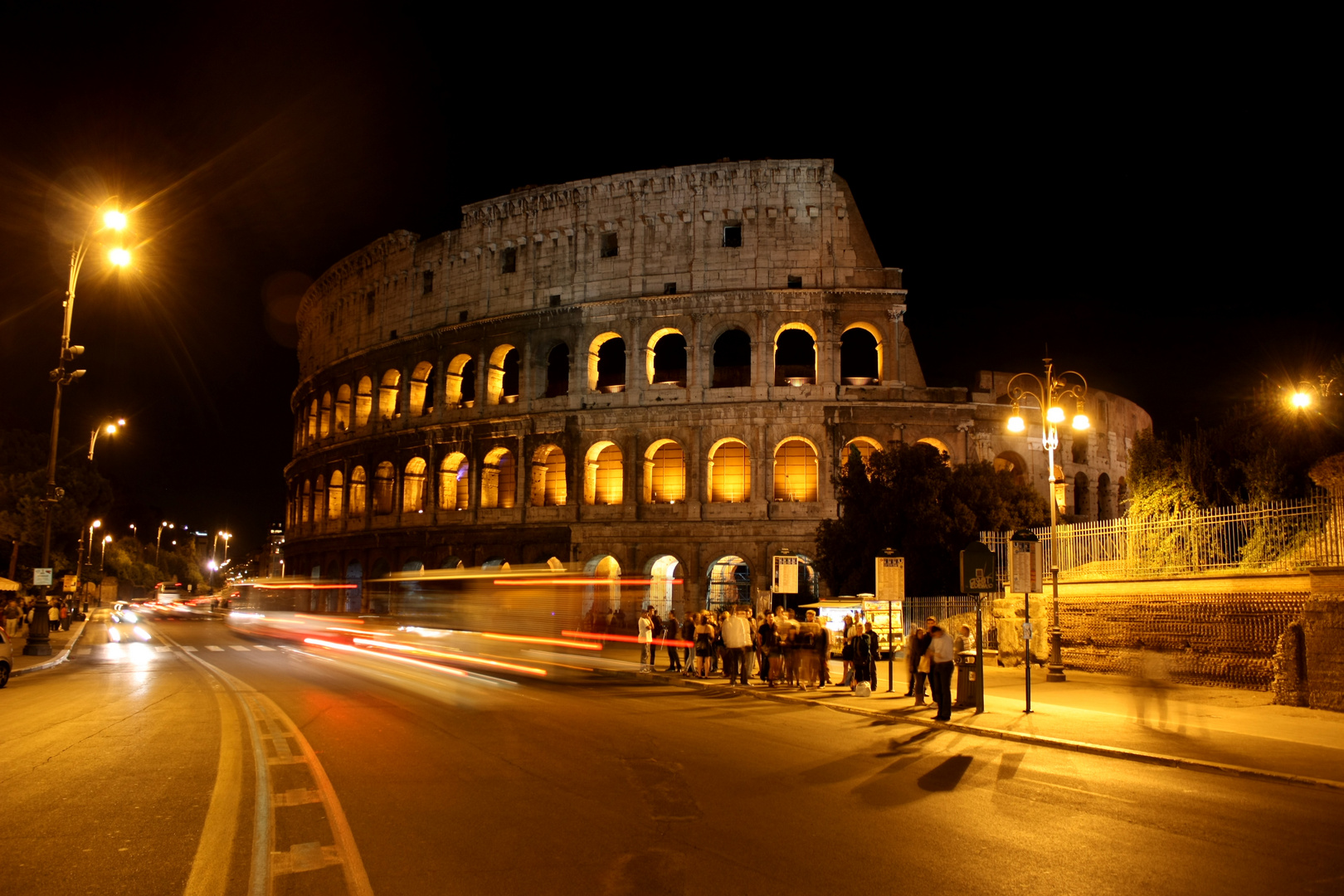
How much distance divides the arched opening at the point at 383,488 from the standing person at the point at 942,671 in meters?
38.6

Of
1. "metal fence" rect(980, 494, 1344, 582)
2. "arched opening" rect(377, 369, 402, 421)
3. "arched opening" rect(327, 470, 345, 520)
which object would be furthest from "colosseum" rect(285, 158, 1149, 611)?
"metal fence" rect(980, 494, 1344, 582)

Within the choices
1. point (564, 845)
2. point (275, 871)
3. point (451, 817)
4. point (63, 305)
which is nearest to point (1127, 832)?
point (564, 845)

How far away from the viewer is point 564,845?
617 centimetres

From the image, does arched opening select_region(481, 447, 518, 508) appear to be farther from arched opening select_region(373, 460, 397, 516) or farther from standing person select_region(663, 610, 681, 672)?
standing person select_region(663, 610, 681, 672)

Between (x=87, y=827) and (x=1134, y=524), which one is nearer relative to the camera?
(x=87, y=827)

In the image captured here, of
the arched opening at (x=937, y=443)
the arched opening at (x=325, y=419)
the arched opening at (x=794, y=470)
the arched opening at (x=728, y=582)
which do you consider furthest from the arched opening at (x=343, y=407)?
the arched opening at (x=937, y=443)

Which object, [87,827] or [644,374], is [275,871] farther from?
[644,374]

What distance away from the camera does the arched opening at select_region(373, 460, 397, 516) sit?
48.6 m

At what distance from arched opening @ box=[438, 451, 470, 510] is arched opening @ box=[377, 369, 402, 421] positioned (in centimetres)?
583

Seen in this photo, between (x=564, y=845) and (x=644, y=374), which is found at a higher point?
(x=644, y=374)

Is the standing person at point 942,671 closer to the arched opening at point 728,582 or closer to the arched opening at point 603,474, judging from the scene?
the arched opening at point 728,582

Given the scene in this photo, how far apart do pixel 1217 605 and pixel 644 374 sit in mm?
26158

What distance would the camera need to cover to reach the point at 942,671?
535 inches

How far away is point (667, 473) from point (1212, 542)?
25.1 metres
